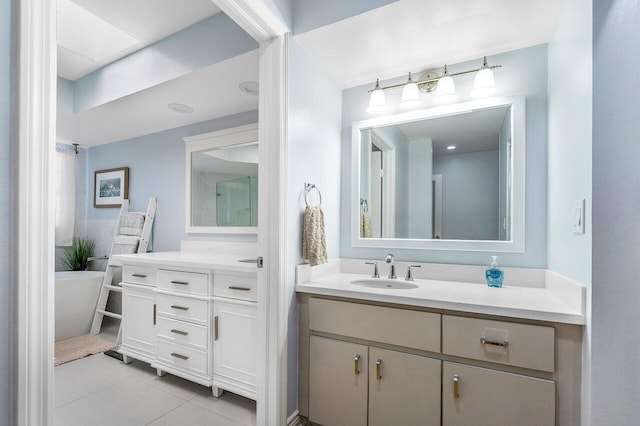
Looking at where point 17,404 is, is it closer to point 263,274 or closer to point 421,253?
point 263,274

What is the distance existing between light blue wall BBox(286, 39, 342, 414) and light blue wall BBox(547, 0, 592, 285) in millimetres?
1209

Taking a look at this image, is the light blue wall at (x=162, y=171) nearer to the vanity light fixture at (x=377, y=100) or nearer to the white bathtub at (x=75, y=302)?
the white bathtub at (x=75, y=302)

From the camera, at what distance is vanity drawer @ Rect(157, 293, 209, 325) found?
6.43ft

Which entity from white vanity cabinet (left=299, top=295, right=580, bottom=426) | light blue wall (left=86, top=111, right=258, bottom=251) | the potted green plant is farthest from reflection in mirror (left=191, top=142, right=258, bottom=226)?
the potted green plant

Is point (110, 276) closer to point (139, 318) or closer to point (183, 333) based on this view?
point (139, 318)

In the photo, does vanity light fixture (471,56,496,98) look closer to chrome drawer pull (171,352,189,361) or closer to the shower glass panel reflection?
the shower glass panel reflection

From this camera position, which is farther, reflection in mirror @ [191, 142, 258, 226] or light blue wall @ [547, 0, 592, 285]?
reflection in mirror @ [191, 142, 258, 226]

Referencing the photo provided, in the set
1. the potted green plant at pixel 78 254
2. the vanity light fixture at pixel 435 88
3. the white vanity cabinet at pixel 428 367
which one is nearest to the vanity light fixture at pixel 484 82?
the vanity light fixture at pixel 435 88

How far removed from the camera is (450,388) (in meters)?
1.32

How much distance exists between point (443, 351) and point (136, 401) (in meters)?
1.87

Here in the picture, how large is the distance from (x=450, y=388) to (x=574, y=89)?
1344mm

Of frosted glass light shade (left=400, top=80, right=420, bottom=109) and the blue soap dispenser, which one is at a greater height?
frosted glass light shade (left=400, top=80, right=420, bottom=109)

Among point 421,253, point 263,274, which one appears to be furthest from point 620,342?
A: point 263,274

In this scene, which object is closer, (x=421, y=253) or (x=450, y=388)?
(x=450, y=388)
